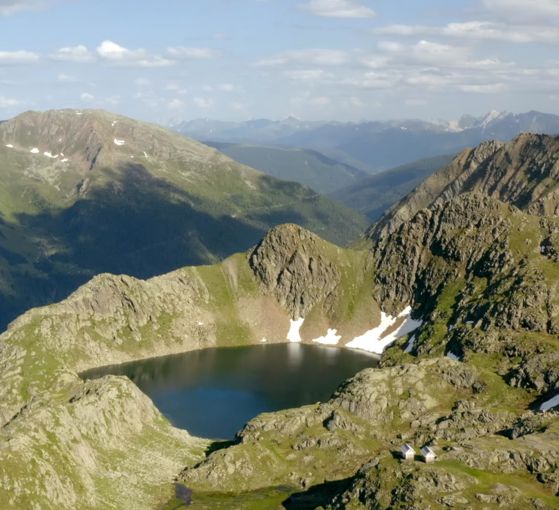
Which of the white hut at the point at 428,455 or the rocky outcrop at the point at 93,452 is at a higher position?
the white hut at the point at 428,455

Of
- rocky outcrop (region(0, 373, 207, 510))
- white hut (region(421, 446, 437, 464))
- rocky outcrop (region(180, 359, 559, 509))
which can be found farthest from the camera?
rocky outcrop (region(0, 373, 207, 510))

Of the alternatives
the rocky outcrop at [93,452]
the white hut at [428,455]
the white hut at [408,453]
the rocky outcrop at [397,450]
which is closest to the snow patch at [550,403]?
the rocky outcrop at [397,450]

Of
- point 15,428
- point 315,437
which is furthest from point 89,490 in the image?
point 315,437

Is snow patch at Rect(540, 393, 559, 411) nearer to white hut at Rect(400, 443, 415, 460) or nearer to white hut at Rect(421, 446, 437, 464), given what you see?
white hut at Rect(421, 446, 437, 464)

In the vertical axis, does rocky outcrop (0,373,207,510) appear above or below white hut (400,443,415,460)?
below

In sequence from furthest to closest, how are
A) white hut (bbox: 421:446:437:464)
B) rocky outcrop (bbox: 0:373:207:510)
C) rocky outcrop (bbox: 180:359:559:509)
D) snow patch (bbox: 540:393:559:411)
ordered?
snow patch (bbox: 540:393:559:411) → rocky outcrop (bbox: 0:373:207:510) → white hut (bbox: 421:446:437:464) → rocky outcrop (bbox: 180:359:559:509)

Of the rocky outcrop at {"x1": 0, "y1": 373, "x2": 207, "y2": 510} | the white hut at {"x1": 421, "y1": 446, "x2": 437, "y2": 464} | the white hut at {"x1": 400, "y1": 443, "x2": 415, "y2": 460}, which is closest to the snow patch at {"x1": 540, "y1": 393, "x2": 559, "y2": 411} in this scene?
the white hut at {"x1": 421, "y1": 446, "x2": 437, "y2": 464}

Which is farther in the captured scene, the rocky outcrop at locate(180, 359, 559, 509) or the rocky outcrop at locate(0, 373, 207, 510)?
the rocky outcrop at locate(0, 373, 207, 510)

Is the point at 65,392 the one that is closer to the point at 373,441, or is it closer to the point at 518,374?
the point at 373,441

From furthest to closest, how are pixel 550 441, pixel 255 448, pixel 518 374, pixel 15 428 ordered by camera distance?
pixel 518 374, pixel 255 448, pixel 15 428, pixel 550 441

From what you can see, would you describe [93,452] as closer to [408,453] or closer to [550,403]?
[408,453]

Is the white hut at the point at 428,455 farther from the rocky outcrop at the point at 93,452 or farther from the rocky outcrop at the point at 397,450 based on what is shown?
the rocky outcrop at the point at 93,452
